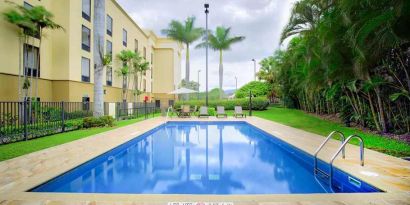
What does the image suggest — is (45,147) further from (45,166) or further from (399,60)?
(399,60)

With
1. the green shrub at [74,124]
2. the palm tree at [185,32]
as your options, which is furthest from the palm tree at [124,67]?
the green shrub at [74,124]

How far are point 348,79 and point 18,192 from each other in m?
10.9

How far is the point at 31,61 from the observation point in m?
14.3

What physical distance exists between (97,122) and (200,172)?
7854 mm

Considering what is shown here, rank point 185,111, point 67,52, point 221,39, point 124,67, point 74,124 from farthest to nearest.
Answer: point 221,39 < point 124,67 < point 185,111 < point 67,52 < point 74,124

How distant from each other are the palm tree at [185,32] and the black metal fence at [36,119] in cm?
1986

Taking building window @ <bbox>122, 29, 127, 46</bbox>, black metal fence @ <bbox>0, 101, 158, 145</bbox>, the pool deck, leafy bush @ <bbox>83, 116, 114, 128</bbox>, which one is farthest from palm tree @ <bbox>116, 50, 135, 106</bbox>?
the pool deck

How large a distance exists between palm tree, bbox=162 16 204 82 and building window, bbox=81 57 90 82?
1289 centimetres

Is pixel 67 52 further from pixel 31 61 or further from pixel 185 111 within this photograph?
pixel 185 111

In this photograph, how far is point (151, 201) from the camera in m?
3.22

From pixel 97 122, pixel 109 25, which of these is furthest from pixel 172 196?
pixel 109 25

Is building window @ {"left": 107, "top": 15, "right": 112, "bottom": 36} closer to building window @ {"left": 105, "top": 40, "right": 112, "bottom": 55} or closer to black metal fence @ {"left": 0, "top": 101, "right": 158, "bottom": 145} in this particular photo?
building window @ {"left": 105, "top": 40, "right": 112, "bottom": 55}

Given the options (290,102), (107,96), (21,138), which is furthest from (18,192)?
(290,102)

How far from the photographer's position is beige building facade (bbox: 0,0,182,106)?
12.9m
